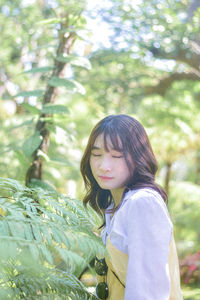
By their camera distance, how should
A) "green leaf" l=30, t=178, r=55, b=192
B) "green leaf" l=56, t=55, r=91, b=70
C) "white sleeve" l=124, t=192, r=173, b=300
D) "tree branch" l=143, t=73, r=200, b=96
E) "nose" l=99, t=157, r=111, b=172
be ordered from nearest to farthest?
"white sleeve" l=124, t=192, r=173, b=300, "nose" l=99, t=157, r=111, b=172, "green leaf" l=30, t=178, r=55, b=192, "green leaf" l=56, t=55, r=91, b=70, "tree branch" l=143, t=73, r=200, b=96

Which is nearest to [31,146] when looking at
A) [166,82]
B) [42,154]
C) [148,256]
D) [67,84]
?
[42,154]

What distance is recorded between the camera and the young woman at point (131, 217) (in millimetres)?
1112

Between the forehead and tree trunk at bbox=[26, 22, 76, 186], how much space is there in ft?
2.62

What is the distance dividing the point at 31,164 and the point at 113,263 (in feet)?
3.42

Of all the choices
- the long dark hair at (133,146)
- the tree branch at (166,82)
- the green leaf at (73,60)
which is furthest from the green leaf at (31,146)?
the tree branch at (166,82)

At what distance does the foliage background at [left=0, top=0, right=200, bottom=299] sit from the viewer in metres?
2.21

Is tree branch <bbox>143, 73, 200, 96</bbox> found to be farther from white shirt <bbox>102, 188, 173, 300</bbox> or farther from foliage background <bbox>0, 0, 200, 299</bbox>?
white shirt <bbox>102, 188, 173, 300</bbox>

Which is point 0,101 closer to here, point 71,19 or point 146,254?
point 71,19

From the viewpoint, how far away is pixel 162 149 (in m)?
8.36

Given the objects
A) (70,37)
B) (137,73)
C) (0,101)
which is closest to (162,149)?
(137,73)

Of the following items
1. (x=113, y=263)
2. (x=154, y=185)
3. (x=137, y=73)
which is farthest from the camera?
(x=137, y=73)

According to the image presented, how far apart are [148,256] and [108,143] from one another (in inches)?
17.4

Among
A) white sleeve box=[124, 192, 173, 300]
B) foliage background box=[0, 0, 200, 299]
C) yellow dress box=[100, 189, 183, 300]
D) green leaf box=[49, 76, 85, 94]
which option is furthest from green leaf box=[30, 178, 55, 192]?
white sleeve box=[124, 192, 173, 300]

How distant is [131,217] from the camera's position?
1179 mm
